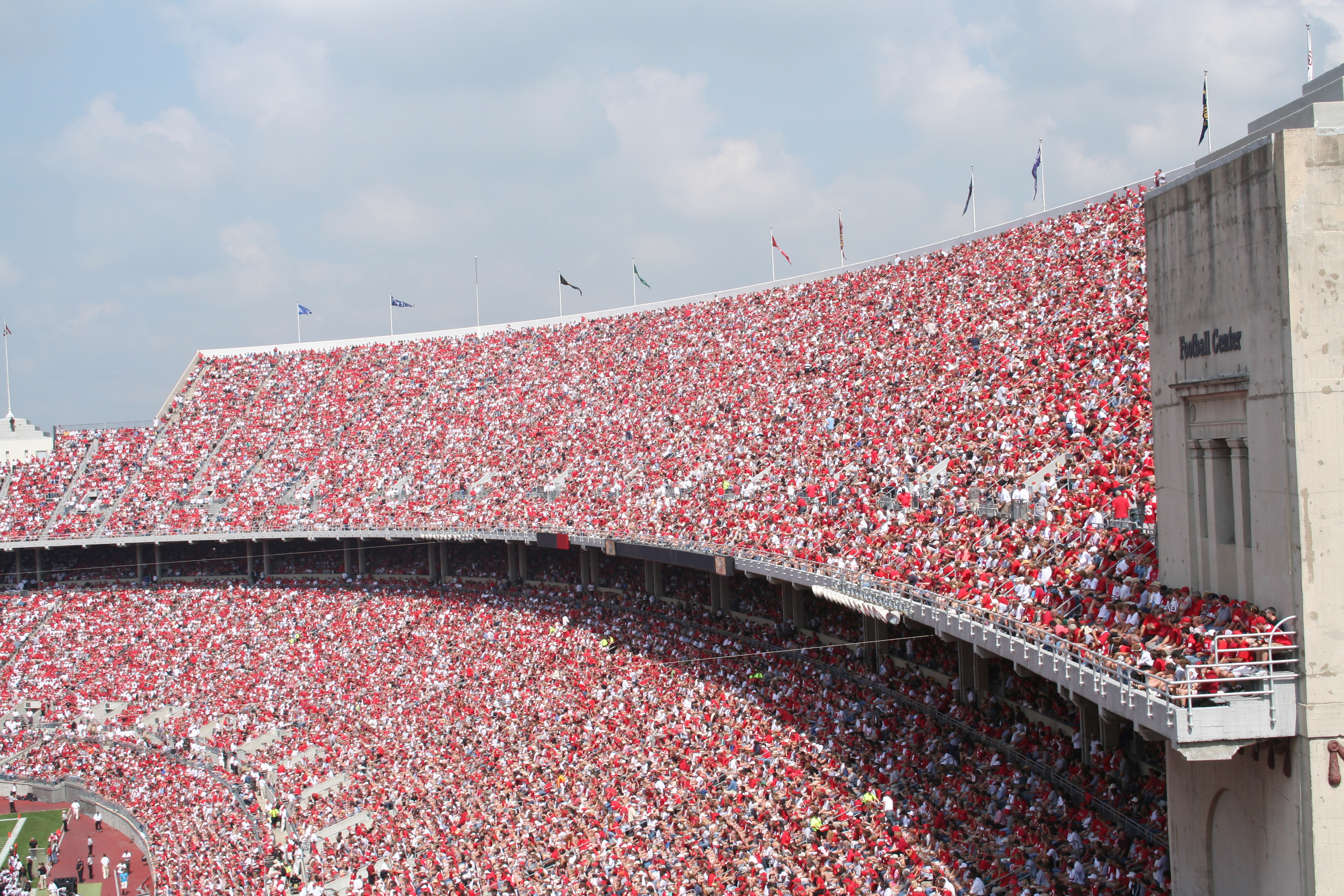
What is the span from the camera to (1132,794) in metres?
14.1

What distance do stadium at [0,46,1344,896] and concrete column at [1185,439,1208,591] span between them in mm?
43

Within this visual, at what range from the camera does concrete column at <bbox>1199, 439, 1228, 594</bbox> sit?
11773mm

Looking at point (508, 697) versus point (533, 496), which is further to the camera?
point (533, 496)

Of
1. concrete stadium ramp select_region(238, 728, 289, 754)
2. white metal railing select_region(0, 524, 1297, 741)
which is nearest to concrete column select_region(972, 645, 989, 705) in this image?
white metal railing select_region(0, 524, 1297, 741)

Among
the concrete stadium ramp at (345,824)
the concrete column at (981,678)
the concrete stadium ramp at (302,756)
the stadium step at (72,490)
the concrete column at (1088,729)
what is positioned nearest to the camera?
the concrete column at (1088,729)

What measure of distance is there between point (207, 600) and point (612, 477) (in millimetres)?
18615

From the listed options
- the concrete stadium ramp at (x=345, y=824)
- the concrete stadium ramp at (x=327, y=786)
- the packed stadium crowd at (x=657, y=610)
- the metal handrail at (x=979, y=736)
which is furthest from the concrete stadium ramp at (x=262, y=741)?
the metal handrail at (x=979, y=736)

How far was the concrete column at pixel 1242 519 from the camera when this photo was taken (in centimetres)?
1120

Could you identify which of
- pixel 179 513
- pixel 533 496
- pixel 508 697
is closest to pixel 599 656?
pixel 508 697

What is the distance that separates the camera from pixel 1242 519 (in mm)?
11281

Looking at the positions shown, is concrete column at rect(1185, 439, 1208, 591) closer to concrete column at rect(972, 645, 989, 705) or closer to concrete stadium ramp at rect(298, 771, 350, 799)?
concrete column at rect(972, 645, 989, 705)

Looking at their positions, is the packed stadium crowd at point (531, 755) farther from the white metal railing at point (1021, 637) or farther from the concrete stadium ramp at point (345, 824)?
the white metal railing at point (1021, 637)

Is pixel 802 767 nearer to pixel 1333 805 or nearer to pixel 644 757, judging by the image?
pixel 644 757

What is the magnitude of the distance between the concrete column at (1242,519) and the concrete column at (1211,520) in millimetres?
329
